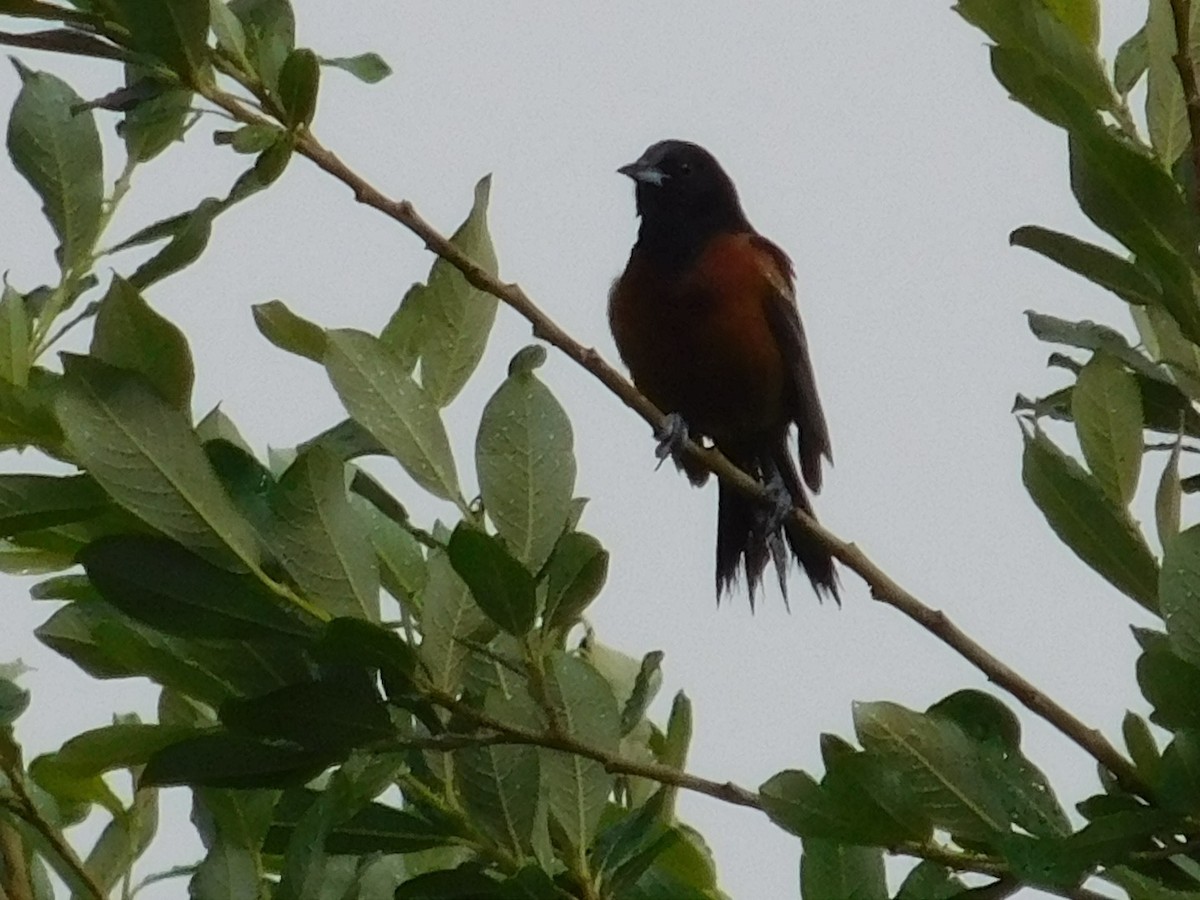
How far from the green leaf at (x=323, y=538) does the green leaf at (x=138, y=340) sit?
0.08 m

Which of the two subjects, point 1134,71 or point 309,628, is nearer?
point 309,628

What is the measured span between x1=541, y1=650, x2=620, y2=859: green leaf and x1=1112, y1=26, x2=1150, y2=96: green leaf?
456 mm

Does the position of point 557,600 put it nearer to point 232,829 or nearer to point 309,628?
point 309,628

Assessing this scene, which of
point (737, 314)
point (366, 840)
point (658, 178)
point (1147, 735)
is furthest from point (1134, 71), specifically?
point (658, 178)

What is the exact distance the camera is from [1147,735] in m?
0.83

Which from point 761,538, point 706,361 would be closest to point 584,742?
point 761,538

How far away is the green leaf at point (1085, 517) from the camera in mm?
866

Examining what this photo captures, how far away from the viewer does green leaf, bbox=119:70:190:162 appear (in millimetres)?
922

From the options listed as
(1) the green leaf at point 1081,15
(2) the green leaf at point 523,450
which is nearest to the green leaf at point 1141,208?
(1) the green leaf at point 1081,15

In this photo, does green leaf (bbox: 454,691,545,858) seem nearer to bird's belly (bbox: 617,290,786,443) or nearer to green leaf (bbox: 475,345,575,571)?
green leaf (bbox: 475,345,575,571)

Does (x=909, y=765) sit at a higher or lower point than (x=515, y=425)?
lower

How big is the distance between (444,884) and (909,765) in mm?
243

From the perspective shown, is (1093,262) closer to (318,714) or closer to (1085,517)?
(1085,517)

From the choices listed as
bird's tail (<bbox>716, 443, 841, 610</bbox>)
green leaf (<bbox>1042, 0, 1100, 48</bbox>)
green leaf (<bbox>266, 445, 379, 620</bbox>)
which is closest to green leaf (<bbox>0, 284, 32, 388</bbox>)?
green leaf (<bbox>266, 445, 379, 620</bbox>)
